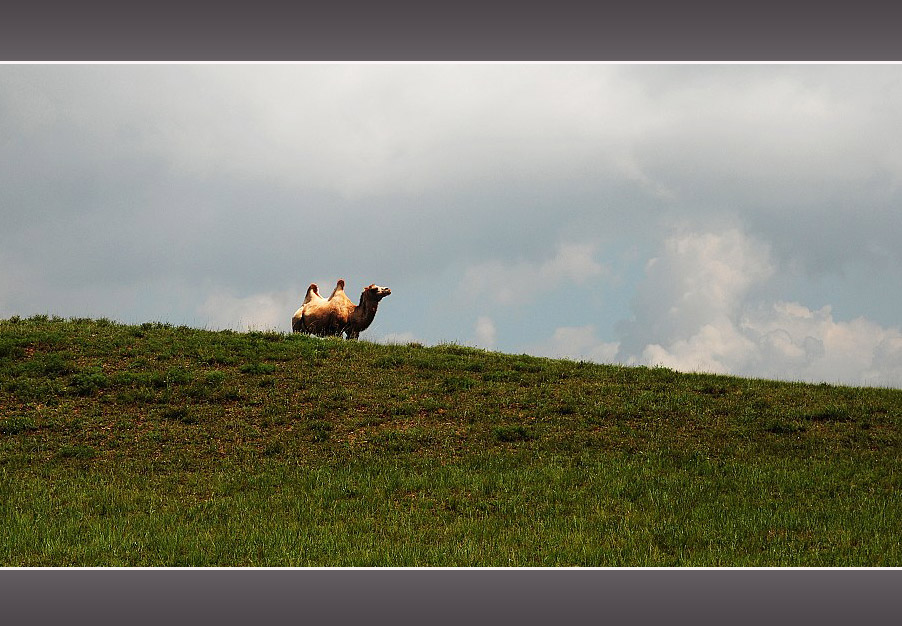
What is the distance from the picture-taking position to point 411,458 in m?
14.9

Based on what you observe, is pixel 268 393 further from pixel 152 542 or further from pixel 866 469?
pixel 866 469

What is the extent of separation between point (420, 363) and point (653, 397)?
6180 millimetres

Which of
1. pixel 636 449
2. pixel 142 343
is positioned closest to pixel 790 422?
pixel 636 449

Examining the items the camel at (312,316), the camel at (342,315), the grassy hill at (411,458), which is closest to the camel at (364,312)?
the camel at (342,315)

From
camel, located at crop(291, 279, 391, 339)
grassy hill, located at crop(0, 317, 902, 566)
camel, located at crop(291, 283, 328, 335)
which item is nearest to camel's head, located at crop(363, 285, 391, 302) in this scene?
camel, located at crop(291, 279, 391, 339)

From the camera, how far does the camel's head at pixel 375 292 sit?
2817 cm

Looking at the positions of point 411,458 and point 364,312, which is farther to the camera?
point 364,312

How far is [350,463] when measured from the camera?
14.7 meters

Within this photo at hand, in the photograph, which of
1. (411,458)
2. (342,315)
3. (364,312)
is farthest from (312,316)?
(411,458)

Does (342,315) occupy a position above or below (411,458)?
above

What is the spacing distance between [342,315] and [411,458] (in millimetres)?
14078

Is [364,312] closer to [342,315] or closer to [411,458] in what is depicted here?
[342,315]

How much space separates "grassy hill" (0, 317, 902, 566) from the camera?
428 inches

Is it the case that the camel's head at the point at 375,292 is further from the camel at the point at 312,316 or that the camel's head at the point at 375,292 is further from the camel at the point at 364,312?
the camel at the point at 312,316
